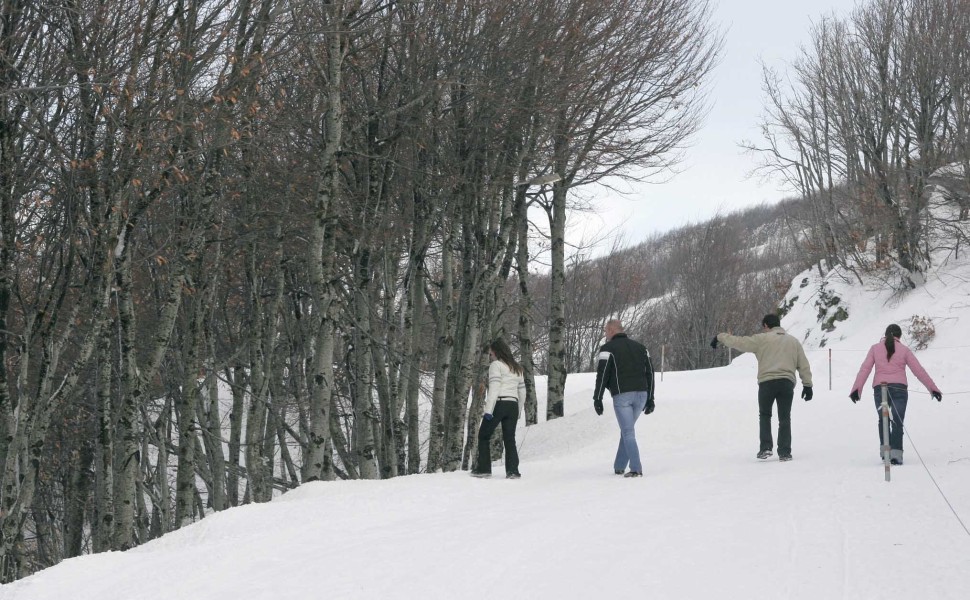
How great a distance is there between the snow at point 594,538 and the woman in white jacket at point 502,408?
333mm

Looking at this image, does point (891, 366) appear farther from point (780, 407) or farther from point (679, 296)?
point (679, 296)

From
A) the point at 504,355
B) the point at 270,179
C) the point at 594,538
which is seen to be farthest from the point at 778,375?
the point at 270,179

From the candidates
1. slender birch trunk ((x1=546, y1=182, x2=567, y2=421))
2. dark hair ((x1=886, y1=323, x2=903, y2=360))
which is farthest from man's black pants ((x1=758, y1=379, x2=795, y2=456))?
slender birch trunk ((x1=546, y1=182, x2=567, y2=421))

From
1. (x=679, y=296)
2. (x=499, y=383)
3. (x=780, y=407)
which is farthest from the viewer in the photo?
(x=679, y=296)

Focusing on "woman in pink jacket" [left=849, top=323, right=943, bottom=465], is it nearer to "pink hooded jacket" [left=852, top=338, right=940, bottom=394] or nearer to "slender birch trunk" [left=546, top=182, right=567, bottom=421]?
"pink hooded jacket" [left=852, top=338, right=940, bottom=394]

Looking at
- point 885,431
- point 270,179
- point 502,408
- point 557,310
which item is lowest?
point 885,431

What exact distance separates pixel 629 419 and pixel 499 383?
1573 millimetres

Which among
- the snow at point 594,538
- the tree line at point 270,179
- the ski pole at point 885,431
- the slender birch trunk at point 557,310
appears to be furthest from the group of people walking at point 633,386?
the slender birch trunk at point 557,310

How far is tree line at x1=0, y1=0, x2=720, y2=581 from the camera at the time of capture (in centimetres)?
1067

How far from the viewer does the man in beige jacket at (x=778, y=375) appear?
38.3ft

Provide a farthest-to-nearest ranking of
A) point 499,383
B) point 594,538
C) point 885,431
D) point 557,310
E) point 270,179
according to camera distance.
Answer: point 557,310 < point 270,179 < point 499,383 < point 885,431 < point 594,538

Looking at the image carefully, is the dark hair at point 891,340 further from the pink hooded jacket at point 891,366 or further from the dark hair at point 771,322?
the dark hair at point 771,322

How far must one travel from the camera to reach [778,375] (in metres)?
11.7

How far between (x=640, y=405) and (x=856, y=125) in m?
25.3
